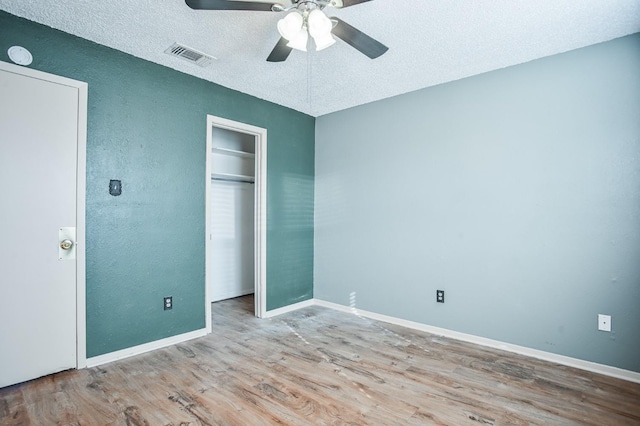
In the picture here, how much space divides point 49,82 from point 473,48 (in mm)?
3259

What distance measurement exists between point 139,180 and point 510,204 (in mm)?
3276

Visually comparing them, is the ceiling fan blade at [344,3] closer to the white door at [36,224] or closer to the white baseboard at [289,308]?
the white door at [36,224]

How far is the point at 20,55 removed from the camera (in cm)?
235

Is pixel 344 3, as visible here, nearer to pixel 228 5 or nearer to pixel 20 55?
pixel 228 5

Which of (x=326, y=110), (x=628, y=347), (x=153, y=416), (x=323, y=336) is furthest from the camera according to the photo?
(x=326, y=110)

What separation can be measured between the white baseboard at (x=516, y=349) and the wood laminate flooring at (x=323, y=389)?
0.31 feet

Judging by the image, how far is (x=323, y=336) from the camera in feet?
10.9

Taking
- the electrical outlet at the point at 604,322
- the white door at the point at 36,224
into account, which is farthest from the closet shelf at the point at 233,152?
the electrical outlet at the point at 604,322

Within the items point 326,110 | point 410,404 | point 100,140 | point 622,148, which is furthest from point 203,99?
point 622,148

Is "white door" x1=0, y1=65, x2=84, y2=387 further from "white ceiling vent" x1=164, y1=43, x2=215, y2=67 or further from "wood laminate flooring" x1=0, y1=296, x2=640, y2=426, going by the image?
"white ceiling vent" x1=164, y1=43, x2=215, y2=67

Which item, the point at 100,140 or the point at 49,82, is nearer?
the point at 49,82

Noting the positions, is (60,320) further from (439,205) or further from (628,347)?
(628,347)

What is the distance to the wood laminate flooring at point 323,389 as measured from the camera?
2.00 meters

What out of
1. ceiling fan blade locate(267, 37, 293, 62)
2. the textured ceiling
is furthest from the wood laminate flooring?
the textured ceiling
